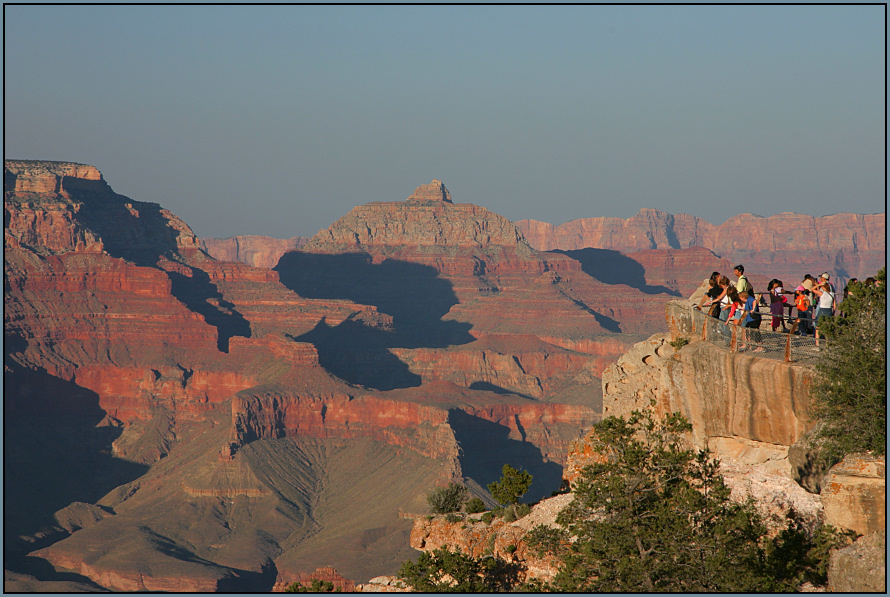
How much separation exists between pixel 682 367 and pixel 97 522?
382ft

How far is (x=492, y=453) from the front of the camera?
153m

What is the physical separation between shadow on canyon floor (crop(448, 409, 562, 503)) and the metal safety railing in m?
113

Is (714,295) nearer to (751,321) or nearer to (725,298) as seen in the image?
(725,298)

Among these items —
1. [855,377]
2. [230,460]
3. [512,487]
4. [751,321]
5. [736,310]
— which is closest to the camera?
[855,377]

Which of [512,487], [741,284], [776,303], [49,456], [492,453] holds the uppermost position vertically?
[741,284]

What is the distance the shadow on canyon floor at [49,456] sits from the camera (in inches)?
5325

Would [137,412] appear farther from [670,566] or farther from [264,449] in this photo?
[670,566]

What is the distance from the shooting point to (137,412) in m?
188

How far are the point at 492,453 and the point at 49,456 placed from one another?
7035 cm

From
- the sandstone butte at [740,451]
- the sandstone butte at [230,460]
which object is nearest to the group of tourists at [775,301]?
the sandstone butte at [740,451]

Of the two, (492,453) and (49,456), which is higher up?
(492,453)

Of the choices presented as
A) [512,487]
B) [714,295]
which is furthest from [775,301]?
[512,487]

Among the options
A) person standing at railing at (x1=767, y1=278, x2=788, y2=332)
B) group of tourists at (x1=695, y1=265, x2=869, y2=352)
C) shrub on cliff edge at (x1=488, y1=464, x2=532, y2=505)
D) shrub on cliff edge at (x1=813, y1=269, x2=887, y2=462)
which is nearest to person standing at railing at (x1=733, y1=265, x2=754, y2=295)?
group of tourists at (x1=695, y1=265, x2=869, y2=352)

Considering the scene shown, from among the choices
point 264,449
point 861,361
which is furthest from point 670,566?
point 264,449
